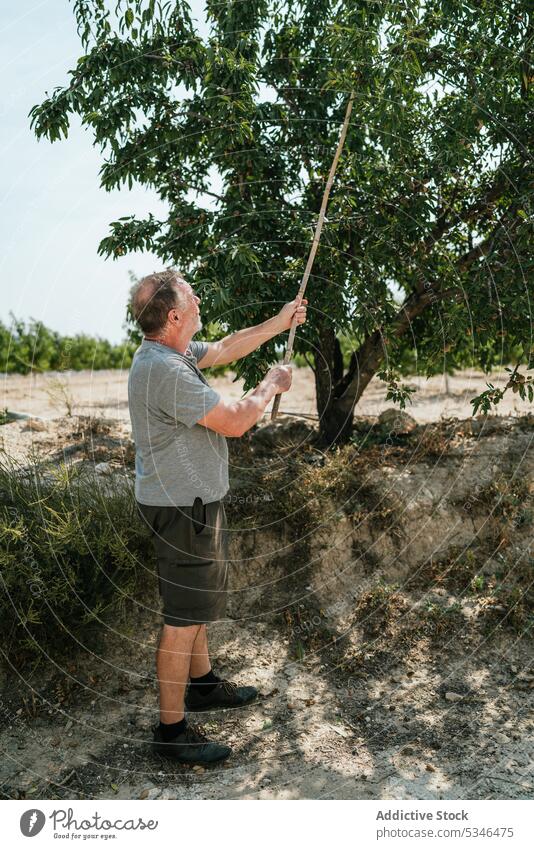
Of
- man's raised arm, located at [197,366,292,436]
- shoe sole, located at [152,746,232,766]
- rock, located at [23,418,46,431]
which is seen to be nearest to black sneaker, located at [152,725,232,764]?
shoe sole, located at [152,746,232,766]

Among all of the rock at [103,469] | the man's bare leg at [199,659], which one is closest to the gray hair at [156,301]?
the man's bare leg at [199,659]

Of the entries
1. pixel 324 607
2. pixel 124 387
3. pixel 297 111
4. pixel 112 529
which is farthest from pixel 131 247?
pixel 124 387

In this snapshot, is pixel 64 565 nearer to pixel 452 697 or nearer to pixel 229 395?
pixel 452 697

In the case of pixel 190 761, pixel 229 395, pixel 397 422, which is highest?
pixel 229 395

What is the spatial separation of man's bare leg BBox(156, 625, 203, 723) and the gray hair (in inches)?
57.7

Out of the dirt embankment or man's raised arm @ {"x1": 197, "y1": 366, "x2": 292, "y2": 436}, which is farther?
the dirt embankment

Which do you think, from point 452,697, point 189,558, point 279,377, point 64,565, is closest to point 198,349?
point 279,377

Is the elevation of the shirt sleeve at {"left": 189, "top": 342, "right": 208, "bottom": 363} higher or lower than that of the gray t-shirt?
higher

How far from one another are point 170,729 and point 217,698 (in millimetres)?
499

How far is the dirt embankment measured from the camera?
4070 millimetres

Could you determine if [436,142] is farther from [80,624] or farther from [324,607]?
[80,624]

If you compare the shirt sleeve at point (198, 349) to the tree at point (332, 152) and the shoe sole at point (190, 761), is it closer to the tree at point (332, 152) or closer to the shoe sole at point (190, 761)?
the tree at point (332, 152)

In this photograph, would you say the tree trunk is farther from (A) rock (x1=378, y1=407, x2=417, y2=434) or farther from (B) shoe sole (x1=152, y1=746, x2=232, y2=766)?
(B) shoe sole (x1=152, y1=746, x2=232, y2=766)

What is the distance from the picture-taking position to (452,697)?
15.4 ft
